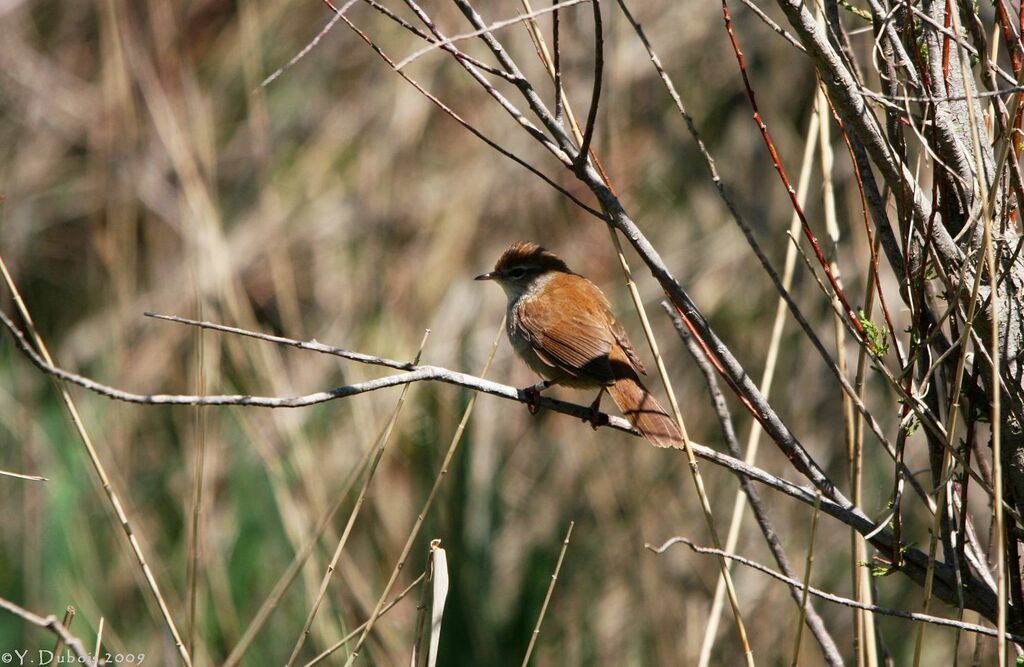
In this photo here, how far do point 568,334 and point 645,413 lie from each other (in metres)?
0.80

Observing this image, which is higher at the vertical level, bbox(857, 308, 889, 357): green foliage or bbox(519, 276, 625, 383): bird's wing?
bbox(857, 308, 889, 357): green foliage

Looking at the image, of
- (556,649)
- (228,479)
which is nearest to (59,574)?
(228,479)

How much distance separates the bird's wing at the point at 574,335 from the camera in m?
3.53

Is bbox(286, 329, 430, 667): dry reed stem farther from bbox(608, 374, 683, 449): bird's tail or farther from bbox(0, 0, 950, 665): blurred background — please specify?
bbox(0, 0, 950, 665): blurred background

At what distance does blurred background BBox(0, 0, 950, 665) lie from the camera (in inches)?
175

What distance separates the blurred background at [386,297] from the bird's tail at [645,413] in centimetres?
111

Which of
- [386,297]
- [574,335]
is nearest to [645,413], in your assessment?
[574,335]

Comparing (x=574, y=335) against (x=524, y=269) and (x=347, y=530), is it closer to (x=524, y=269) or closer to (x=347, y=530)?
(x=524, y=269)

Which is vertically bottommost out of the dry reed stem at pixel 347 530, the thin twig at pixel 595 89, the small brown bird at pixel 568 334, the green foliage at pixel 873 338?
the dry reed stem at pixel 347 530

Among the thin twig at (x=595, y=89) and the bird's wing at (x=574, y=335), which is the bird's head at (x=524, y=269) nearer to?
the bird's wing at (x=574, y=335)

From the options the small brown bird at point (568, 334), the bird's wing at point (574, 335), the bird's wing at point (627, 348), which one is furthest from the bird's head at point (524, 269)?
the bird's wing at point (627, 348)

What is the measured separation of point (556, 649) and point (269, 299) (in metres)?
2.97

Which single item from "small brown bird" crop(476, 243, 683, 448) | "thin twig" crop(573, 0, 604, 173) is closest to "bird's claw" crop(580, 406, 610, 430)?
"small brown bird" crop(476, 243, 683, 448)

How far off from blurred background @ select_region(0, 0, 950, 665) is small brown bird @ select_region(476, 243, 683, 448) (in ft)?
2.31
